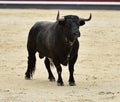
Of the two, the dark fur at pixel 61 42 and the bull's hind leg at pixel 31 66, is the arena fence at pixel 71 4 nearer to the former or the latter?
the bull's hind leg at pixel 31 66

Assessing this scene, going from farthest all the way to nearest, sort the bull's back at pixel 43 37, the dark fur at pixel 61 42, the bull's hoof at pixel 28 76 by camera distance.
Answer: the bull's hoof at pixel 28 76
the bull's back at pixel 43 37
the dark fur at pixel 61 42

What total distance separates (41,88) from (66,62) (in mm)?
625

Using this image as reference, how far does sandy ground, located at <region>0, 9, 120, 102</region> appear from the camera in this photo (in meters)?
8.60

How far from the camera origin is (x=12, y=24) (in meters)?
20.8

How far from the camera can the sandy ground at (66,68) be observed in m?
8.60

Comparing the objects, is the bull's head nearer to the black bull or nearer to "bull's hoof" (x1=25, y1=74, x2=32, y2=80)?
the black bull

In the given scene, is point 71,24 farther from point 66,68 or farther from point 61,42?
point 66,68

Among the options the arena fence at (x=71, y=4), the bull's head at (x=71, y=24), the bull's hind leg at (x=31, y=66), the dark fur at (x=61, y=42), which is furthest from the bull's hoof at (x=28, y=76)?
the arena fence at (x=71, y=4)

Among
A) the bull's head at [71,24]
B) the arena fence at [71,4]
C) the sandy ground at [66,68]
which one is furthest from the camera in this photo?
the arena fence at [71,4]

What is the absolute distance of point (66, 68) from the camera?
12320 mm

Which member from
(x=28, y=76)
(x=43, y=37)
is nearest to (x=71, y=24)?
(x=43, y=37)

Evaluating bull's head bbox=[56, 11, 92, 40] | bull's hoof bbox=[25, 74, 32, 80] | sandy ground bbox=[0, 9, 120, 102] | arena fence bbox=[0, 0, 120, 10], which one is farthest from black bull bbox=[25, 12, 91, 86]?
arena fence bbox=[0, 0, 120, 10]

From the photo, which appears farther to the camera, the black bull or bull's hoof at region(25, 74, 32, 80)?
bull's hoof at region(25, 74, 32, 80)

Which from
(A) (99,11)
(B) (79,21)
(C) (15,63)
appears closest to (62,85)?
(B) (79,21)
